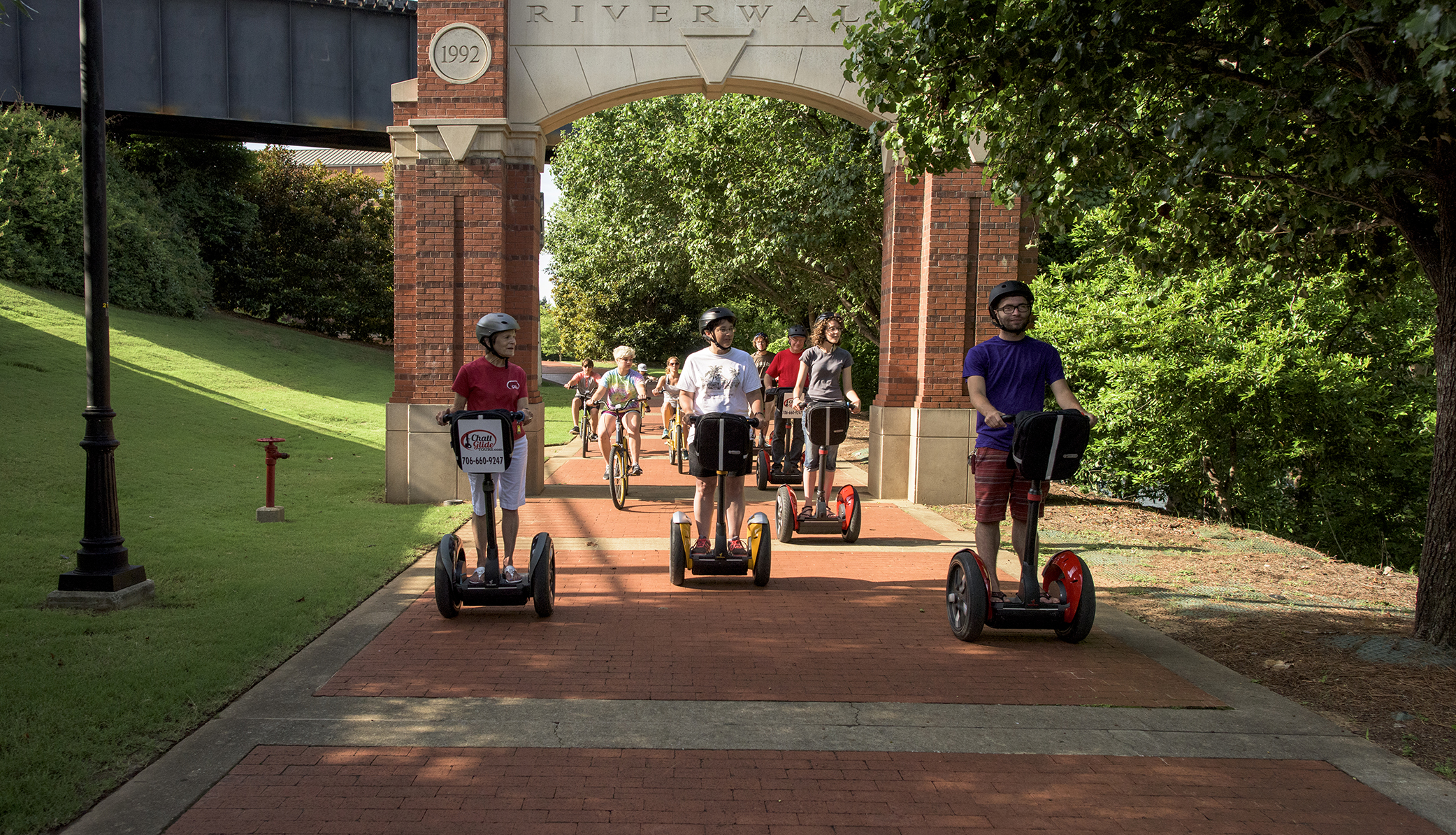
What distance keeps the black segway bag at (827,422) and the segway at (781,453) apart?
2262 millimetres

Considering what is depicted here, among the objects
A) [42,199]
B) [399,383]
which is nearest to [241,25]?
[42,199]

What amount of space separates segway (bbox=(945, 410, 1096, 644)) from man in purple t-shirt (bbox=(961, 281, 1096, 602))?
122 millimetres

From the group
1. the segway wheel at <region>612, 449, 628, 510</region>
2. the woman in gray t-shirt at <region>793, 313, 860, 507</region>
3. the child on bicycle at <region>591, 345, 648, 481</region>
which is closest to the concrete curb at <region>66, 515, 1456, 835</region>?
the woman in gray t-shirt at <region>793, 313, 860, 507</region>

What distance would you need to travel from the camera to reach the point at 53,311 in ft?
70.0

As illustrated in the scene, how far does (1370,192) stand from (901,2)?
299 cm

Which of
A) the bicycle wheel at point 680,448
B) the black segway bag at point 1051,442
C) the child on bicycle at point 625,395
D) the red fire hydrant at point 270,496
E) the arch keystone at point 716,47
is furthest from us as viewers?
the bicycle wheel at point 680,448

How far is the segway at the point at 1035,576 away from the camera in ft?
17.4

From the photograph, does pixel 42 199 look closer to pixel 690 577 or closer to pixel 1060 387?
pixel 690 577

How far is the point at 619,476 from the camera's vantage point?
1124 centimetres

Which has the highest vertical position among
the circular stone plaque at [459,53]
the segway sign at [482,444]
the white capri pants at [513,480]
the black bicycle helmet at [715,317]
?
the circular stone plaque at [459,53]

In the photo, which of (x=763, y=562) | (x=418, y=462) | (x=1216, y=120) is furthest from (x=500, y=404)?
(x=418, y=462)

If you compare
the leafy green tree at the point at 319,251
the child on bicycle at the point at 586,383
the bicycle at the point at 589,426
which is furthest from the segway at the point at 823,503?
the leafy green tree at the point at 319,251

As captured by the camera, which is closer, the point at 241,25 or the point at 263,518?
the point at 263,518

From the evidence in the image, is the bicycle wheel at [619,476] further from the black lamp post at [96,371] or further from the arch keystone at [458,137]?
the black lamp post at [96,371]
